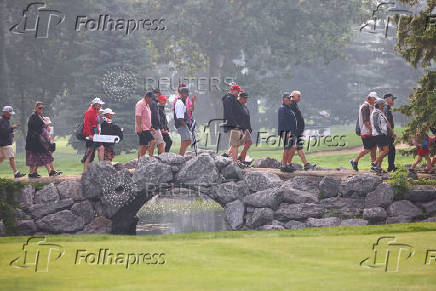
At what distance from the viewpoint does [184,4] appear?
4941 centimetres

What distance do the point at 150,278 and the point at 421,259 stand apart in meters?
3.65

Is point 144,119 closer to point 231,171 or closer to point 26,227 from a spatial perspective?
point 231,171

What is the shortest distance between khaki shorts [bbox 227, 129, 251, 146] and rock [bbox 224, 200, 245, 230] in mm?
1500

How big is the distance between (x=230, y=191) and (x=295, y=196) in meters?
1.56

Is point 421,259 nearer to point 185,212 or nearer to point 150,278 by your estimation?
point 150,278

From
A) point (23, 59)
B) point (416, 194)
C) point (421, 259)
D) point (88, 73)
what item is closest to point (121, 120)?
point (88, 73)

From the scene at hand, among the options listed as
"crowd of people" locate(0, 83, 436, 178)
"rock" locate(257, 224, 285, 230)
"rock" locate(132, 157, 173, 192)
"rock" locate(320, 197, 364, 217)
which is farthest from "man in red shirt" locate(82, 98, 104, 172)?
"rock" locate(320, 197, 364, 217)

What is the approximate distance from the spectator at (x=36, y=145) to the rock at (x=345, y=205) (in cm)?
681

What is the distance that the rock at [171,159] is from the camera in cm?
1992

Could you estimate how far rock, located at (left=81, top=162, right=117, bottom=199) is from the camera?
65.1ft

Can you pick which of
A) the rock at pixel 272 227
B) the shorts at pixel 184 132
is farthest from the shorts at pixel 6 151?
the rock at pixel 272 227

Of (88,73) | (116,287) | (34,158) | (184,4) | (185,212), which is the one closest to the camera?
(116,287)

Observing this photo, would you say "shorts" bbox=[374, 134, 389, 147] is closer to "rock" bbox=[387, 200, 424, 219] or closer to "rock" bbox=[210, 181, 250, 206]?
"rock" bbox=[387, 200, 424, 219]

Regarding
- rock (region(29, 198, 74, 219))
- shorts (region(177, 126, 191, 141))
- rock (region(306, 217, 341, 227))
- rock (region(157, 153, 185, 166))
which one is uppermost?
shorts (region(177, 126, 191, 141))
